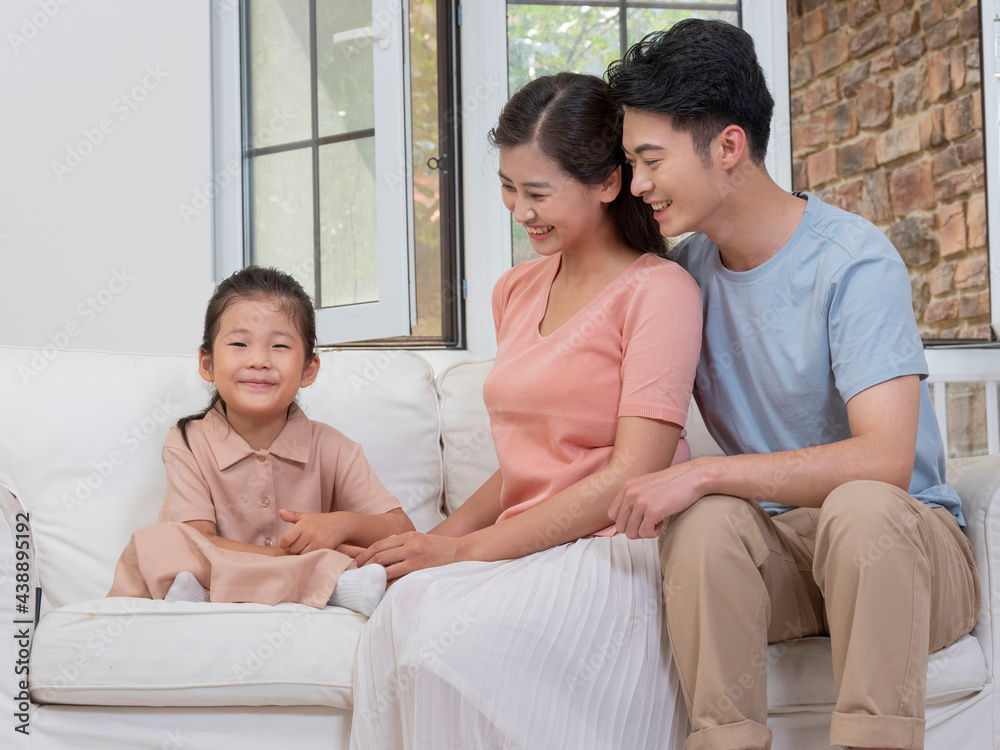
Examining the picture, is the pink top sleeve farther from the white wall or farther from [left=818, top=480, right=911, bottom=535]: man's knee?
the white wall

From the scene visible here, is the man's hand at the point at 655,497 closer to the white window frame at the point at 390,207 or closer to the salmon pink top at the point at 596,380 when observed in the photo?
the salmon pink top at the point at 596,380

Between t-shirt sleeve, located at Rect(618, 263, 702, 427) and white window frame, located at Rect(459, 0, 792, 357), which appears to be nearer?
t-shirt sleeve, located at Rect(618, 263, 702, 427)

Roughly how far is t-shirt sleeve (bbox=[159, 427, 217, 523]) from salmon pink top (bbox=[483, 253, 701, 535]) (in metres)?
0.46

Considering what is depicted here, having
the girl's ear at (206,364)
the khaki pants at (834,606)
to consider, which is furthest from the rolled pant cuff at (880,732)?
the girl's ear at (206,364)

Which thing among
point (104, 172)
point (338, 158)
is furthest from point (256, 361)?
point (104, 172)

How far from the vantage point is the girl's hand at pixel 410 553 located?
4.23 feet

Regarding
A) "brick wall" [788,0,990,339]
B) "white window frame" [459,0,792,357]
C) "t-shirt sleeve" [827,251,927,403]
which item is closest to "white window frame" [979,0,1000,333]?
"brick wall" [788,0,990,339]

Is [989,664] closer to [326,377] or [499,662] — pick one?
[499,662]

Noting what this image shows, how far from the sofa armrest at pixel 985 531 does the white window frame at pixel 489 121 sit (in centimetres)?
151

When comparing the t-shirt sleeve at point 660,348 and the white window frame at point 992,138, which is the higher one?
the white window frame at point 992,138

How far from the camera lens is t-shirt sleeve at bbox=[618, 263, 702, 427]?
1229 millimetres

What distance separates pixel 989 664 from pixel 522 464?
67 cm

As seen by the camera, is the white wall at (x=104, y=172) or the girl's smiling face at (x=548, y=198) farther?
the white wall at (x=104, y=172)

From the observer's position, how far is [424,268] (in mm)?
2869
